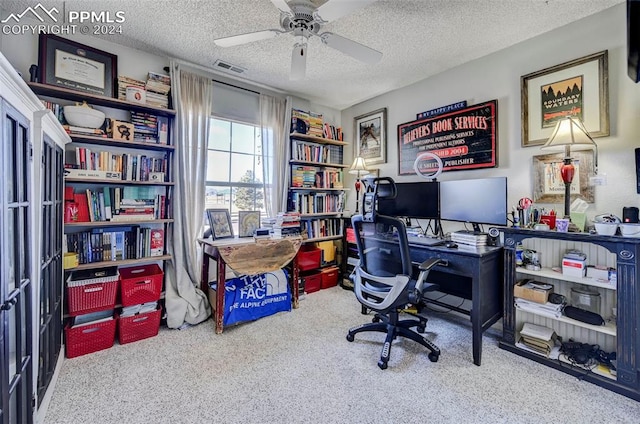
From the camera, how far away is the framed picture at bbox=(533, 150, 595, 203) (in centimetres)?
199

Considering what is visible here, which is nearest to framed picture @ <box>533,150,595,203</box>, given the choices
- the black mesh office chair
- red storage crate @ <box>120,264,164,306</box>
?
the black mesh office chair

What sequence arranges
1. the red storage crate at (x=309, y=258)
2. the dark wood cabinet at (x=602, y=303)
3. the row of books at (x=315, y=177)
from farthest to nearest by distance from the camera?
the row of books at (x=315, y=177)
the red storage crate at (x=309, y=258)
the dark wood cabinet at (x=602, y=303)

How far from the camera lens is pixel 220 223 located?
2734 millimetres

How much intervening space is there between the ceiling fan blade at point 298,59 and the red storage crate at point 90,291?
215cm

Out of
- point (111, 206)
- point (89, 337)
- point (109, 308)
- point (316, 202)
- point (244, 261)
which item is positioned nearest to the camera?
point (89, 337)

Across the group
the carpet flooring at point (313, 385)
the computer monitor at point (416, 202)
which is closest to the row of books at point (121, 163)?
the carpet flooring at point (313, 385)

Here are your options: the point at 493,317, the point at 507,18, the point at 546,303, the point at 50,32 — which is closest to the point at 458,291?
the point at 493,317

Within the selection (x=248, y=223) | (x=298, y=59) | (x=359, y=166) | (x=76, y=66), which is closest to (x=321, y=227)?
(x=359, y=166)

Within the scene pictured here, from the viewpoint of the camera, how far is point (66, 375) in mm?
1788

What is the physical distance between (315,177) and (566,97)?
252cm

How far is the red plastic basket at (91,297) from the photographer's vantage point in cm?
205

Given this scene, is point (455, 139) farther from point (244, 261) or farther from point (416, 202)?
point (244, 261)

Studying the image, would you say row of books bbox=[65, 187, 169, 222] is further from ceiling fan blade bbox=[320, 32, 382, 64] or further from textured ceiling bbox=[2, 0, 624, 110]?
ceiling fan blade bbox=[320, 32, 382, 64]

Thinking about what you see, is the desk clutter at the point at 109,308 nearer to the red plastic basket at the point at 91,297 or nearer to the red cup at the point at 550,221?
the red plastic basket at the point at 91,297
